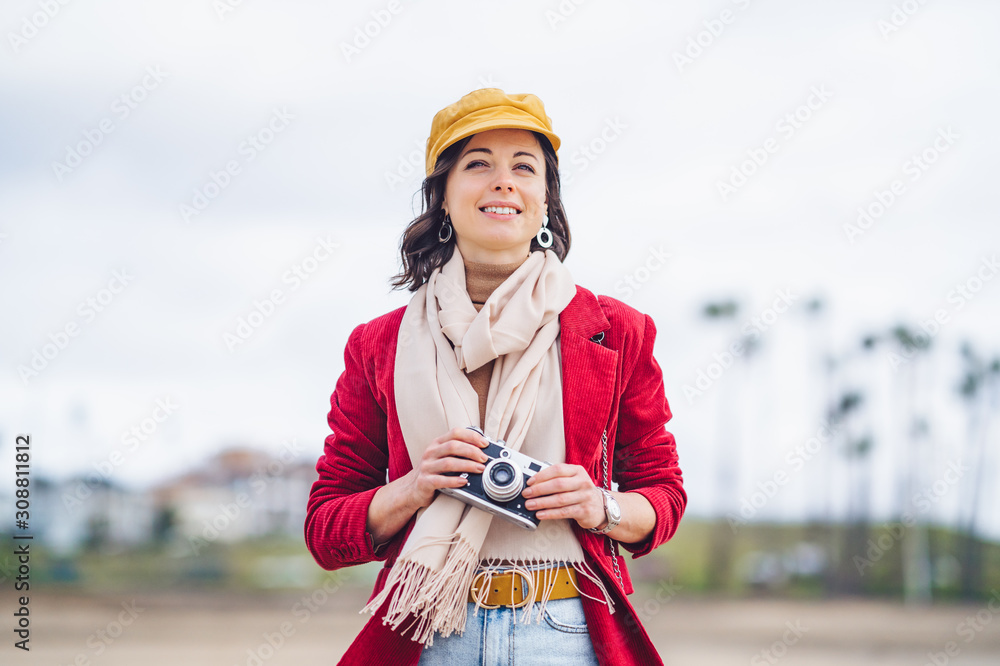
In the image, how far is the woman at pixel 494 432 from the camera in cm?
209

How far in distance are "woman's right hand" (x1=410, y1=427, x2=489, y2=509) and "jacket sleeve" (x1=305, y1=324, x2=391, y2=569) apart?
22cm

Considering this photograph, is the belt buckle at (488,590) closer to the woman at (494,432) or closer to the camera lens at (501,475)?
the woman at (494,432)

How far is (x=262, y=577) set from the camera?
32562 mm

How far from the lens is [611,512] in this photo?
2100 millimetres

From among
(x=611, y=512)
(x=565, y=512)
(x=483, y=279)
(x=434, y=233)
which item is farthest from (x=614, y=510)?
(x=434, y=233)

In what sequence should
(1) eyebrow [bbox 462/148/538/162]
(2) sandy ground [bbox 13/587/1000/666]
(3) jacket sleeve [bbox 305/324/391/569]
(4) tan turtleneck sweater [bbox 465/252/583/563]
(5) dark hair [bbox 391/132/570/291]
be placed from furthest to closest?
(2) sandy ground [bbox 13/587/1000/666], (5) dark hair [bbox 391/132/570/291], (1) eyebrow [bbox 462/148/538/162], (3) jacket sleeve [bbox 305/324/391/569], (4) tan turtleneck sweater [bbox 465/252/583/563]

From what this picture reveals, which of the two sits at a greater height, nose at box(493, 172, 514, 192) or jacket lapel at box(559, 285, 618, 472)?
nose at box(493, 172, 514, 192)

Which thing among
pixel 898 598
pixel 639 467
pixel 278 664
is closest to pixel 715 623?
pixel 898 598

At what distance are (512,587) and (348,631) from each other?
28247 millimetres

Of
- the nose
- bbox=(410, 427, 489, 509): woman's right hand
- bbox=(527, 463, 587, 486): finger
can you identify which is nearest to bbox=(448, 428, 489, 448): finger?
bbox=(410, 427, 489, 509): woman's right hand

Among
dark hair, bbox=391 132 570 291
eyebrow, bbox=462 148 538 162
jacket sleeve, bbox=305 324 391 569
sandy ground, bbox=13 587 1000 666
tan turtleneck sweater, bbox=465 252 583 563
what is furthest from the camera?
sandy ground, bbox=13 587 1000 666

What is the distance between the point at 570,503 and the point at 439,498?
0.31 m

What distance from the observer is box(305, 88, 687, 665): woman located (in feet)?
6.84

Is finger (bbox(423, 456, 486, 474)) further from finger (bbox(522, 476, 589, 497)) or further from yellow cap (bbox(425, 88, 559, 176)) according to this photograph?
yellow cap (bbox(425, 88, 559, 176))
